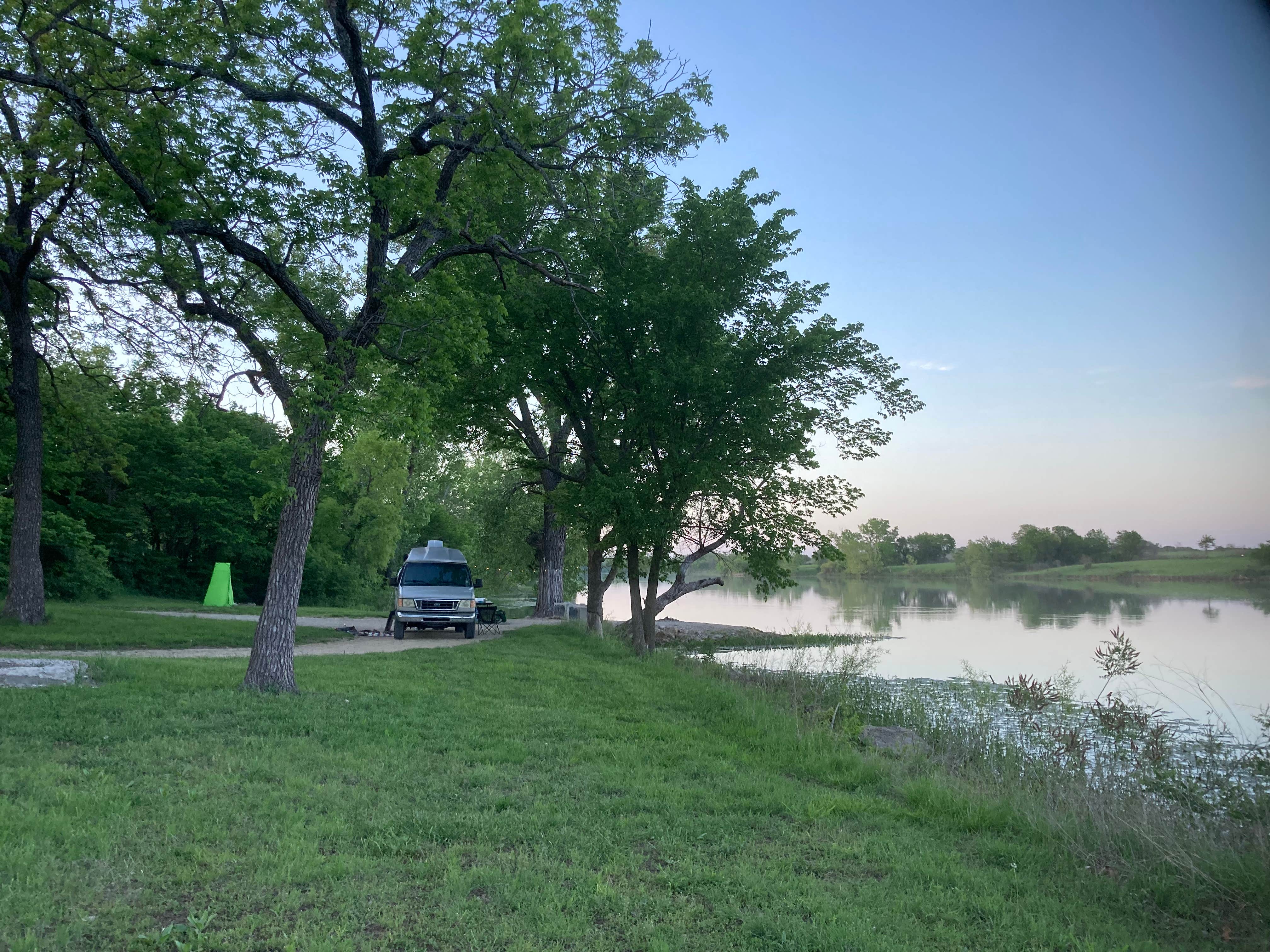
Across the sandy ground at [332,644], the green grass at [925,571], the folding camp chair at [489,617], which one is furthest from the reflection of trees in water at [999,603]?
the sandy ground at [332,644]

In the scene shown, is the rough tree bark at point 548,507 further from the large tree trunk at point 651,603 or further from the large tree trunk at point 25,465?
the large tree trunk at point 25,465

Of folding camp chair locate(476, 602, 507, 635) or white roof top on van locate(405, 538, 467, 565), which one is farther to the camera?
folding camp chair locate(476, 602, 507, 635)

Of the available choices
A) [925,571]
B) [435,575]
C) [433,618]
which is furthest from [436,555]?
[925,571]

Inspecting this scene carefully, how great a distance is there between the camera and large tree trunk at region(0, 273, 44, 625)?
1572 centimetres

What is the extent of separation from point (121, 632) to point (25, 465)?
12.2 ft

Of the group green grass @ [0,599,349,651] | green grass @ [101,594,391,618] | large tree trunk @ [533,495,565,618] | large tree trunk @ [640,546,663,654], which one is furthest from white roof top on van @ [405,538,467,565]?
large tree trunk @ [533,495,565,618]

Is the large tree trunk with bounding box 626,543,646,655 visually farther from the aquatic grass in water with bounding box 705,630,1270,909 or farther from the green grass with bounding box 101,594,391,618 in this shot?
the green grass with bounding box 101,594,391,618

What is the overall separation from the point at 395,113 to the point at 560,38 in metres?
2.41

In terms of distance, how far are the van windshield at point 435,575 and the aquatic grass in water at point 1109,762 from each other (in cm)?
1010

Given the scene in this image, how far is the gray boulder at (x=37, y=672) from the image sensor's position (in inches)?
366

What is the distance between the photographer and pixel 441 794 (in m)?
6.19

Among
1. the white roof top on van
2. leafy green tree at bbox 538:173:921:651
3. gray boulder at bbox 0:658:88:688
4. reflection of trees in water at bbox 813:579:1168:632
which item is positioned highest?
leafy green tree at bbox 538:173:921:651

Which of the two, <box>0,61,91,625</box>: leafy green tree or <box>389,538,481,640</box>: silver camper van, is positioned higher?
<box>0,61,91,625</box>: leafy green tree

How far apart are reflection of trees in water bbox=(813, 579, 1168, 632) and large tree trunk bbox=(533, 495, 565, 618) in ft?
37.5
